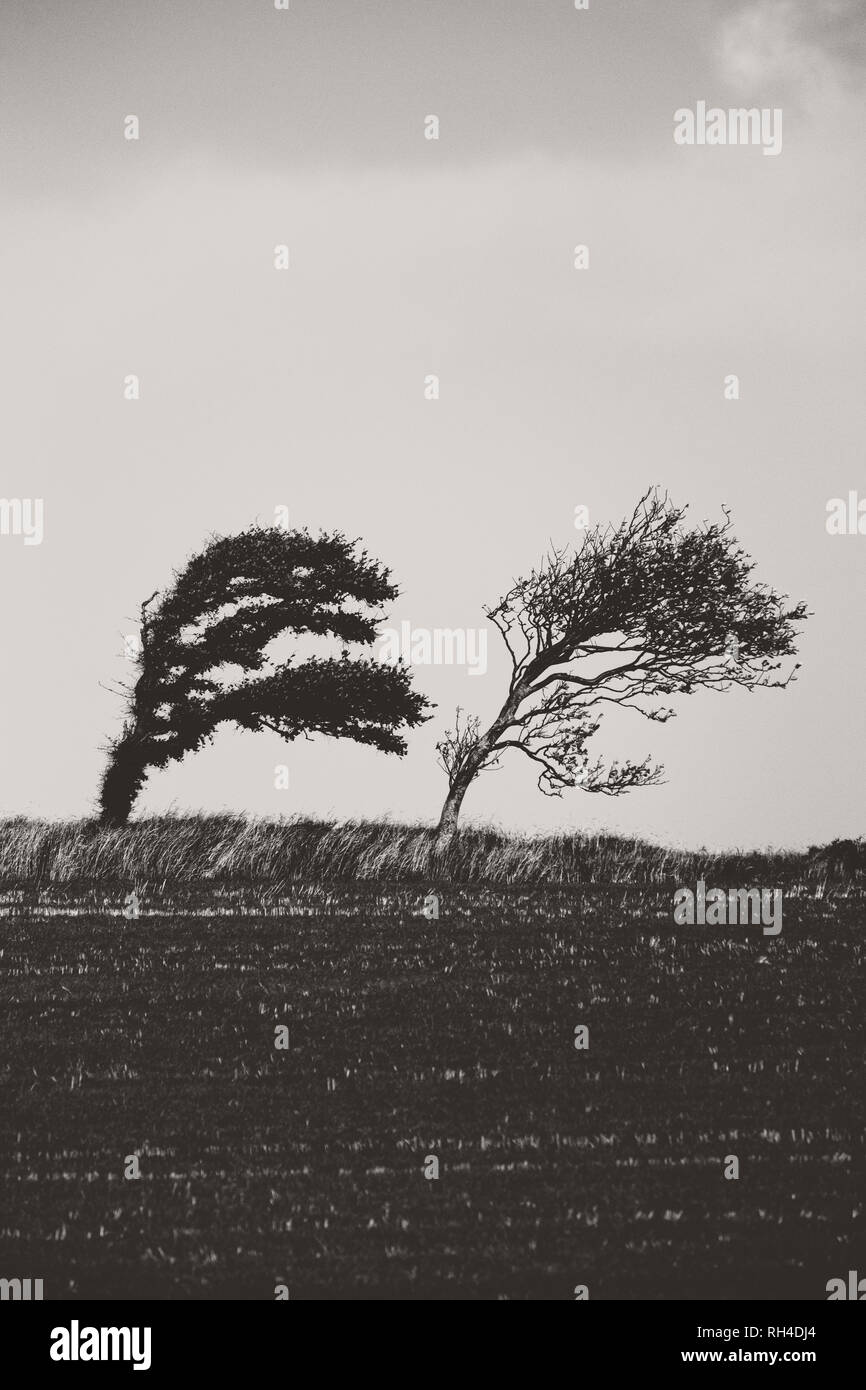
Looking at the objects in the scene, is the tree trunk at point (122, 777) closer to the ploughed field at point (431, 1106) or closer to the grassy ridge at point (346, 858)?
the grassy ridge at point (346, 858)

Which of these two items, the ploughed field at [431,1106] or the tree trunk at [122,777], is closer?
the ploughed field at [431,1106]

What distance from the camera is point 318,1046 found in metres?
17.6

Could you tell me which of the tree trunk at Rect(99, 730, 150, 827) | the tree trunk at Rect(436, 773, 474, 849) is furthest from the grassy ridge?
the tree trunk at Rect(99, 730, 150, 827)

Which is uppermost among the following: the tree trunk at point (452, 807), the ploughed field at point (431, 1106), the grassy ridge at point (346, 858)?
the tree trunk at point (452, 807)

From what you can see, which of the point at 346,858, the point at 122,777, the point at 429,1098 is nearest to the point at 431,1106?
the point at 429,1098

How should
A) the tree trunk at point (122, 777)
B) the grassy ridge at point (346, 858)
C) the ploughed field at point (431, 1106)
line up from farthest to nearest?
the tree trunk at point (122, 777) → the grassy ridge at point (346, 858) → the ploughed field at point (431, 1106)

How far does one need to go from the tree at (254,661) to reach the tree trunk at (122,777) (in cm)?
3

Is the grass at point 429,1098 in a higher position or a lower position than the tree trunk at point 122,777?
lower

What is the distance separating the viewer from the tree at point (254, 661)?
143ft

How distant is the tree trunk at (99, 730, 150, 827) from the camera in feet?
144

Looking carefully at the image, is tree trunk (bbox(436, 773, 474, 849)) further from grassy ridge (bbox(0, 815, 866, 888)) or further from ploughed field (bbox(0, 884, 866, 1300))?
ploughed field (bbox(0, 884, 866, 1300))

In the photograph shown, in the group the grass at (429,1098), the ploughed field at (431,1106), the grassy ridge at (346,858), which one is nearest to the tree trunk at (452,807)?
the grassy ridge at (346,858)
